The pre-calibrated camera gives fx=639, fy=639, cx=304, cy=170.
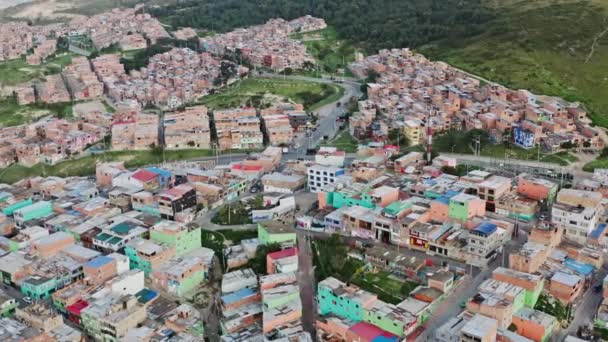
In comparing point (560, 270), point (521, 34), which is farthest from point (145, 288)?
point (521, 34)

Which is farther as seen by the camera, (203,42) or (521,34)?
(203,42)

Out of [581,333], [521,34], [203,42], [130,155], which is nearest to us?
[581,333]

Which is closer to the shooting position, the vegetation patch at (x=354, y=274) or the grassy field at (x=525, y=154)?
the vegetation patch at (x=354, y=274)

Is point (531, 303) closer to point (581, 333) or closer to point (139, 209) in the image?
point (581, 333)

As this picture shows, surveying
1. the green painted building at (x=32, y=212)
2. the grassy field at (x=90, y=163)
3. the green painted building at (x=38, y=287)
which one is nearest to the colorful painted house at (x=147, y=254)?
the green painted building at (x=38, y=287)

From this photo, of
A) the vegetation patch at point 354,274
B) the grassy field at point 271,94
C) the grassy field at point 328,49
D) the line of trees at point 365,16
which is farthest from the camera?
the line of trees at point 365,16

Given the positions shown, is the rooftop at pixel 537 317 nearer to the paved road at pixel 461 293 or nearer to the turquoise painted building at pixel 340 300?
the paved road at pixel 461 293

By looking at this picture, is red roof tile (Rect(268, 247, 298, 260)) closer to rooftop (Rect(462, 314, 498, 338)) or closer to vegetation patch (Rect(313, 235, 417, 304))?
vegetation patch (Rect(313, 235, 417, 304))
